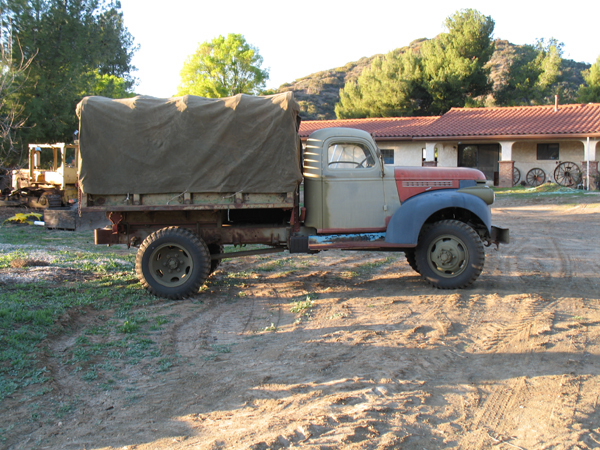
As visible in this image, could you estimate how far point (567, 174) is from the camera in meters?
24.7

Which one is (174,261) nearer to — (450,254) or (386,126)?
(450,254)

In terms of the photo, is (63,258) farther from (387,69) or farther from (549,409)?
(387,69)

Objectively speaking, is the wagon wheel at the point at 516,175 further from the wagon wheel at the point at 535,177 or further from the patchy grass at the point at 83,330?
the patchy grass at the point at 83,330

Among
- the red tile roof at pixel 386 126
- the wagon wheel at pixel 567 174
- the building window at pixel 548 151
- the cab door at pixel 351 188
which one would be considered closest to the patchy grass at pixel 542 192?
the wagon wheel at pixel 567 174

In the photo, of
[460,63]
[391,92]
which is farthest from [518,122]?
[391,92]

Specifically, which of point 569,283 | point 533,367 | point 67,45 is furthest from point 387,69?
point 533,367

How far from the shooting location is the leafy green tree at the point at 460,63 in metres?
35.7

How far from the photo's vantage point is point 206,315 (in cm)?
615

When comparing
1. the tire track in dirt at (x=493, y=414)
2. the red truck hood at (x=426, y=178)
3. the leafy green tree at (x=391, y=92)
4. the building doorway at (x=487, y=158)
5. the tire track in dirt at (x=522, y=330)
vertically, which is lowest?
the tire track in dirt at (x=493, y=414)

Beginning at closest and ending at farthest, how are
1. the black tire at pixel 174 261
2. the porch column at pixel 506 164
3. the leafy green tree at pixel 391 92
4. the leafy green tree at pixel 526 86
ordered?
the black tire at pixel 174 261
the porch column at pixel 506 164
the leafy green tree at pixel 391 92
the leafy green tree at pixel 526 86

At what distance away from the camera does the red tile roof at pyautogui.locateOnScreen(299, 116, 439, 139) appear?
26.3 meters

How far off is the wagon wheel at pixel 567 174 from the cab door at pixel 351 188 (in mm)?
20924

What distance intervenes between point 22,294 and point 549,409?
20.0 feet

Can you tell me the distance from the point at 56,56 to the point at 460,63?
26150mm
